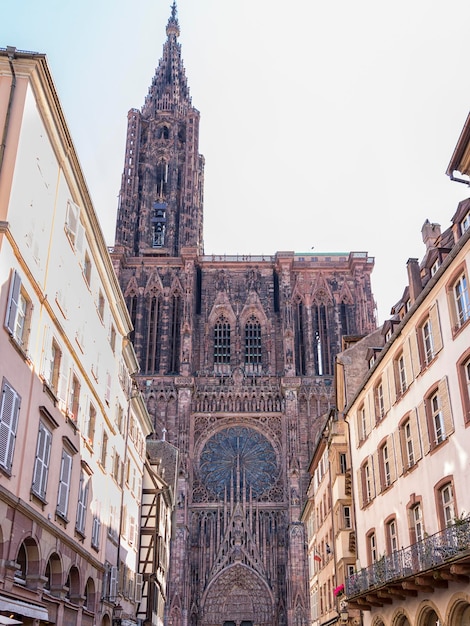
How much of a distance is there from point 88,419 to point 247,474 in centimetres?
4057

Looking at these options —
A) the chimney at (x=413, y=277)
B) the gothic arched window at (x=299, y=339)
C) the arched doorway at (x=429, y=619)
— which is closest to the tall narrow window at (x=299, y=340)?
the gothic arched window at (x=299, y=339)

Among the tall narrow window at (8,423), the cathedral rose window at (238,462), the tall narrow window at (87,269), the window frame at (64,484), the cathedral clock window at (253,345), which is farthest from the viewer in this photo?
the cathedral clock window at (253,345)

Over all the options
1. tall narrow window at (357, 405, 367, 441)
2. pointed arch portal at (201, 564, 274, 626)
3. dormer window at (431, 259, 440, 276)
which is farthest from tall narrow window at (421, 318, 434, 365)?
pointed arch portal at (201, 564, 274, 626)

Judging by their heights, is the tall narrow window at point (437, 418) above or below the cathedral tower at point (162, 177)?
below

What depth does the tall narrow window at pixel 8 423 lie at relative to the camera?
1570 centimetres

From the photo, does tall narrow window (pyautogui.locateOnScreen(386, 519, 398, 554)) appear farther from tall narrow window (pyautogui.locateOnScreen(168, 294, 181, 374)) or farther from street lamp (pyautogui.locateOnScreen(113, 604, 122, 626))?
tall narrow window (pyautogui.locateOnScreen(168, 294, 181, 374))

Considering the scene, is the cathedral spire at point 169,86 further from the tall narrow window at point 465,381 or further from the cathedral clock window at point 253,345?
the tall narrow window at point 465,381

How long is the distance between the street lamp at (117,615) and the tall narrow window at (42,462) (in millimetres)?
11922

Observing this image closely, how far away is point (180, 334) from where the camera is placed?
6825cm

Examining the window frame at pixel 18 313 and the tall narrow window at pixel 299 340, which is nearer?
the window frame at pixel 18 313

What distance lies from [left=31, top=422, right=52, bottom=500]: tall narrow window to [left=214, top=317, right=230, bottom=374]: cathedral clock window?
158 feet

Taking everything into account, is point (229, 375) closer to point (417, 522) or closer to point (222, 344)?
point (222, 344)

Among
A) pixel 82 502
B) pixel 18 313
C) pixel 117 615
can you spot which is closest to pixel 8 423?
pixel 18 313

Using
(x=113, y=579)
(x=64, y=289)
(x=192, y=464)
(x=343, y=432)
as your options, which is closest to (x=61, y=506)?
(x=64, y=289)
